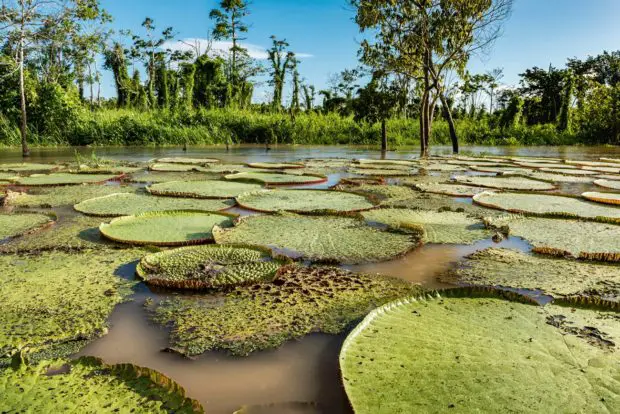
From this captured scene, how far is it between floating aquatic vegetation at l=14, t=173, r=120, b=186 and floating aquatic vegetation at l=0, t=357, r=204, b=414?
4073 mm

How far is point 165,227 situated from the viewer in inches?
111

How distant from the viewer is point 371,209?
3.43m

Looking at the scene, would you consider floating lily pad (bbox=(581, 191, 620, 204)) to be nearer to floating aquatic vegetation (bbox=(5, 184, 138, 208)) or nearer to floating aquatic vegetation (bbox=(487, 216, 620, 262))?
floating aquatic vegetation (bbox=(487, 216, 620, 262))

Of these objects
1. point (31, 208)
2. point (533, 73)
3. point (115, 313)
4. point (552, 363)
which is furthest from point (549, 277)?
point (533, 73)

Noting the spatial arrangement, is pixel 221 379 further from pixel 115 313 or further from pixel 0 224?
pixel 0 224

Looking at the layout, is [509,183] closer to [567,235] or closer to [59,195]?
[567,235]

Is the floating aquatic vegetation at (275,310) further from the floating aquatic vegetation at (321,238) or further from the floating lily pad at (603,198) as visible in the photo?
the floating lily pad at (603,198)

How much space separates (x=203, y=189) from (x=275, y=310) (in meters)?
2.92

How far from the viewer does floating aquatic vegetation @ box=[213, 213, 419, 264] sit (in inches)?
91.9

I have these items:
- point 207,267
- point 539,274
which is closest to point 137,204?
point 207,267

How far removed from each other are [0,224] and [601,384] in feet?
10.4

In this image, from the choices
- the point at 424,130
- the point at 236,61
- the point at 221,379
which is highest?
the point at 236,61

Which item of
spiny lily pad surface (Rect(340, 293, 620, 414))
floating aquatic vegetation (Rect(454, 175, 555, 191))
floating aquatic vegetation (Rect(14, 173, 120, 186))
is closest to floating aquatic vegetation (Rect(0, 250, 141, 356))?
spiny lily pad surface (Rect(340, 293, 620, 414))

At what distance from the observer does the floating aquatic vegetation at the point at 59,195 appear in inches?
145
